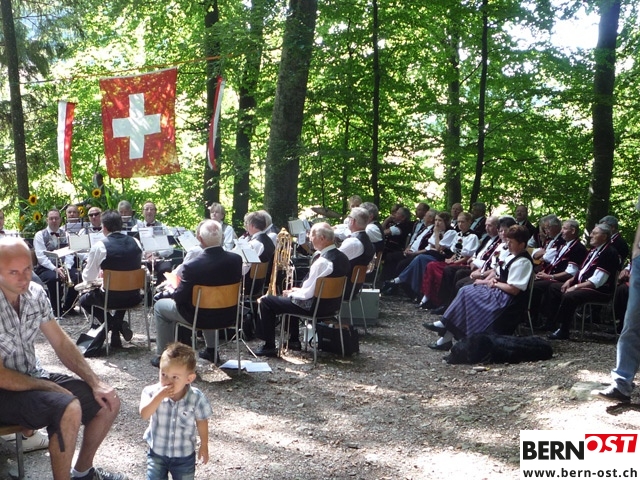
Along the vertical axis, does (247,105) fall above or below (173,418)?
above

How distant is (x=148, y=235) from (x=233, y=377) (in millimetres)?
2508

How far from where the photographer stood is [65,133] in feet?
38.8

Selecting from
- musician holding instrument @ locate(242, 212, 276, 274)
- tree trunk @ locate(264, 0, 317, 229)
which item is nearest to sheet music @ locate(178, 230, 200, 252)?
musician holding instrument @ locate(242, 212, 276, 274)

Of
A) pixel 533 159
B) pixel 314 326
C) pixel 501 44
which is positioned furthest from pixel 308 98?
pixel 314 326

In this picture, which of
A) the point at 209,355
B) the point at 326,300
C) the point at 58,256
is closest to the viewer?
the point at 209,355

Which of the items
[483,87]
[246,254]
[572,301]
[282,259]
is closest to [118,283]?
[246,254]

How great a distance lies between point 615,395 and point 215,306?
3.14 meters

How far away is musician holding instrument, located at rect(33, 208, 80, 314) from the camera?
9.05 metres

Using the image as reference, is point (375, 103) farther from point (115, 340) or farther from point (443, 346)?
point (115, 340)

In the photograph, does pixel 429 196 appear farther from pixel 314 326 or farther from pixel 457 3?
pixel 314 326

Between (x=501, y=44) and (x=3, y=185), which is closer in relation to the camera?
(x=501, y=44)

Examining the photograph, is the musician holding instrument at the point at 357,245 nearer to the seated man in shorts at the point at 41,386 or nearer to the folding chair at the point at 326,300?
the folding chair at the point at 326,300

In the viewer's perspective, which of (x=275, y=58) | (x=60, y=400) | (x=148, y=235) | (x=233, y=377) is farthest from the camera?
(x=275, y=58)

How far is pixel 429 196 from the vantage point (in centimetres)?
1469
